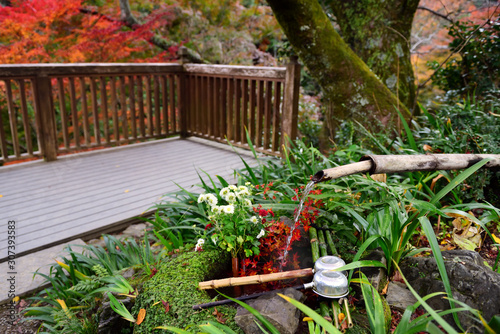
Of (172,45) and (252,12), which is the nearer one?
(172,45)

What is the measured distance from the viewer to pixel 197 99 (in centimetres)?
489

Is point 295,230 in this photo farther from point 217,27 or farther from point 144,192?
point 217,27

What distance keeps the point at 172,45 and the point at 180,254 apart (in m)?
5.84

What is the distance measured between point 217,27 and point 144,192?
5.32 metres

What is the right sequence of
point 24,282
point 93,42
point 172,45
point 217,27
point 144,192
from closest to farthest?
point 24,282 → point 144,192 → point 93,42 → point 172,45 → point 217,27

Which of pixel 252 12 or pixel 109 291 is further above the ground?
pixel 252 12

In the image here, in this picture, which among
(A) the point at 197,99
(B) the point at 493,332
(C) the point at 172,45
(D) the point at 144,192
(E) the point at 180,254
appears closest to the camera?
(B) the point at 493,332

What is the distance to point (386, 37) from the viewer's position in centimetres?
395

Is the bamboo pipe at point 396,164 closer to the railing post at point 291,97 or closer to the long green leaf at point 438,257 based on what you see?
the long green leaf at point 438,257

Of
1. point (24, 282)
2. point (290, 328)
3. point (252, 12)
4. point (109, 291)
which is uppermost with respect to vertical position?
point (252, 12)

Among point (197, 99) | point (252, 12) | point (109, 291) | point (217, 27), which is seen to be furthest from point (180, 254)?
point (252, 12)

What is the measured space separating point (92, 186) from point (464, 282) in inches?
118

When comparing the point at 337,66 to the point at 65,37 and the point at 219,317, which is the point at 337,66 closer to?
the point at 219,317

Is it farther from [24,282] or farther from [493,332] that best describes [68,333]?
[493,332]
